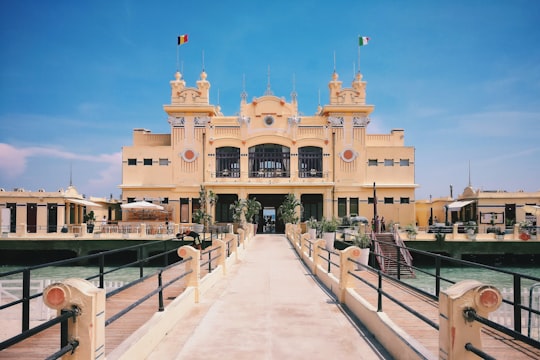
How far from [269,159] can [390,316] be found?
31512 mm

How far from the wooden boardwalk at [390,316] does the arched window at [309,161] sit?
2845 centimetres

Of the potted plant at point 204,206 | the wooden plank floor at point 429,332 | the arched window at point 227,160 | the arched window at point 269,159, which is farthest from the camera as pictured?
the arched window at point 227,160

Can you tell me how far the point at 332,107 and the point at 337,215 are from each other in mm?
9400

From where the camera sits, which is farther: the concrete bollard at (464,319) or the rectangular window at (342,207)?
the rectangular window at (342,207)

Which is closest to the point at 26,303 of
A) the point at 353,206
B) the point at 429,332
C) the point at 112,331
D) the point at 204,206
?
the point at 112,331

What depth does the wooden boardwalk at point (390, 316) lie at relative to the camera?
5781 mm

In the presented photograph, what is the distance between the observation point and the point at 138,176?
128ft

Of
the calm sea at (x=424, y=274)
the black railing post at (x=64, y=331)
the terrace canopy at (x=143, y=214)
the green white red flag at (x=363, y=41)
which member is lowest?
the calm sea at (x=424, y=274)

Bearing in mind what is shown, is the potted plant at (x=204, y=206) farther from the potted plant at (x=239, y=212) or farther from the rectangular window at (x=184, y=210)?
the potted plant at (x=239, y=212)

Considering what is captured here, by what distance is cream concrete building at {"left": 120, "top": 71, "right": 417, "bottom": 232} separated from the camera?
127 feet

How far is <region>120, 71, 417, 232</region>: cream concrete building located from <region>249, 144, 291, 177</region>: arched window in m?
0.09

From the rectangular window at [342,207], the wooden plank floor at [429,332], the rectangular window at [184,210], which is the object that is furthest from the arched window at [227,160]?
the wooden plank floor at [429,332]

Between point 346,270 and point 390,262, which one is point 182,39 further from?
point 346,270

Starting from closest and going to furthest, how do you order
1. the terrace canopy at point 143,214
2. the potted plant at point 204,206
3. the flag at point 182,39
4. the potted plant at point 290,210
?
the potted plant at point 290,210, the potted plant at point 204,206, the terrace canopy at point 143,214, the flag at point 182,39
